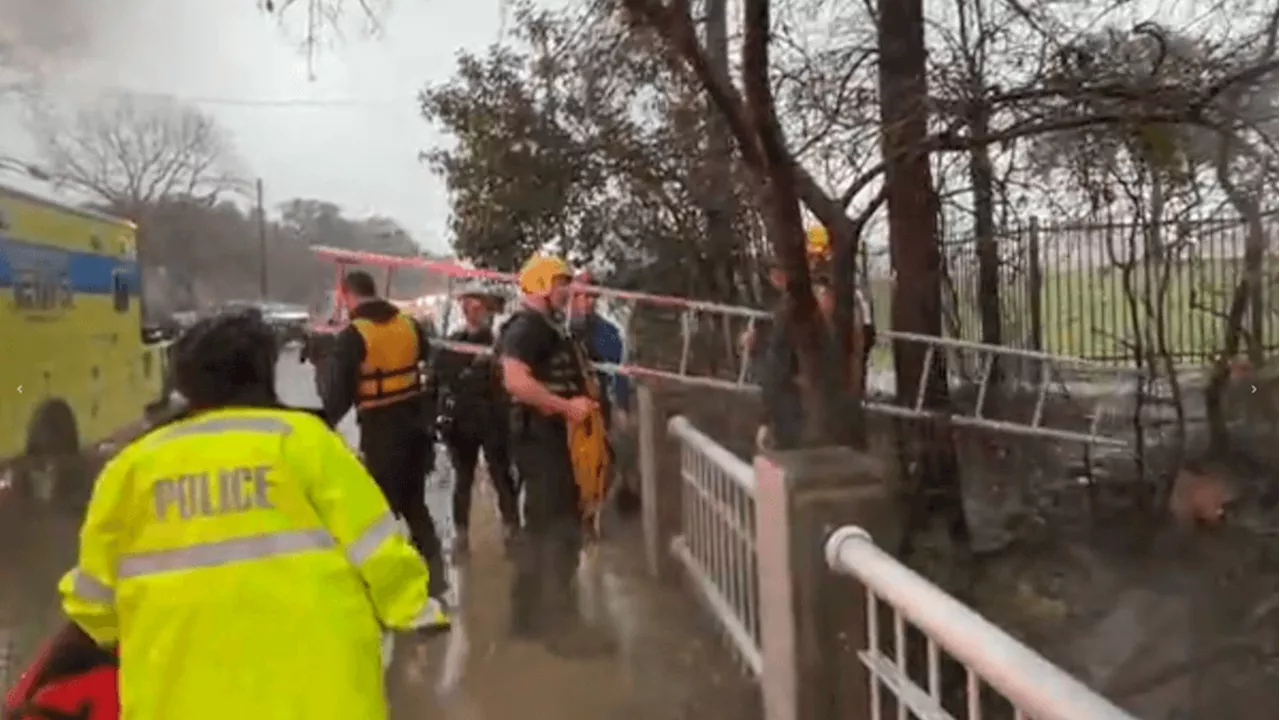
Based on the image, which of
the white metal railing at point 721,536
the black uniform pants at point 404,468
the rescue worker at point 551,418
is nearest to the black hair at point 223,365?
the white metal railing at point 721,536

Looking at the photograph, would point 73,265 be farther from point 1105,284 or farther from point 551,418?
point 1105,284

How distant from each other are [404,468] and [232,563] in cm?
357

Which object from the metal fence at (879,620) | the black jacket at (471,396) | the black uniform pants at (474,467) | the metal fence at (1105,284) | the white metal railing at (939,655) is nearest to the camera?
the white metal railing at (939,655)

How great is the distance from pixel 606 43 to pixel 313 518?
420cm

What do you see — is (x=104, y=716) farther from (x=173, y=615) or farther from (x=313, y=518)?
(x=313, y=518)

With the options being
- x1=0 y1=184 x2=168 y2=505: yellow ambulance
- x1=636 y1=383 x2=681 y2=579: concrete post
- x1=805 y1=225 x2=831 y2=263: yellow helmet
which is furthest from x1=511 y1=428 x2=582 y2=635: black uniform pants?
x1=0 y1=184 x2=168 y2=505: yellow ambulance

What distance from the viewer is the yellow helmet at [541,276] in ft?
17.3

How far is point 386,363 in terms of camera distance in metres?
5.82

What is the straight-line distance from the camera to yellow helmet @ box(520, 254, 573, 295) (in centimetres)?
527

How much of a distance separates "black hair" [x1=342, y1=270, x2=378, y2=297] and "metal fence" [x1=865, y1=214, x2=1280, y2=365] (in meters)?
4.21

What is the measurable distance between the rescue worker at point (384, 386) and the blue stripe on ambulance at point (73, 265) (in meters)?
3.94

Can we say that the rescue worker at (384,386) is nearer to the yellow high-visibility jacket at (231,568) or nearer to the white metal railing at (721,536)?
the white metal railing at (721,536)

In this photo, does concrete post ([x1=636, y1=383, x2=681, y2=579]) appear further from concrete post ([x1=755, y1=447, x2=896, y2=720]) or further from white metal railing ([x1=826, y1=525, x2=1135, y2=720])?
white metal railing ([x1=826, y1=525, x2=1135, y2=720])

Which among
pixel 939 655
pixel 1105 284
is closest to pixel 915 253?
pixel 1105 284
